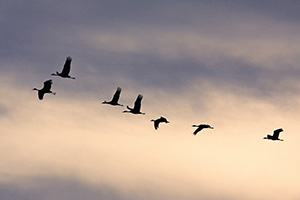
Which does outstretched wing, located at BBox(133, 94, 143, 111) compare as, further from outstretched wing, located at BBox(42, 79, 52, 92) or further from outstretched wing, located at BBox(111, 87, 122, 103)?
outstretched wing, located at BBox(42, 79, 52, 92)

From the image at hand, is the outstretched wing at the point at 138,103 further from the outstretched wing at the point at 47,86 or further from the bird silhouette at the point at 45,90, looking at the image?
the outstretched wing at the point at 47,86

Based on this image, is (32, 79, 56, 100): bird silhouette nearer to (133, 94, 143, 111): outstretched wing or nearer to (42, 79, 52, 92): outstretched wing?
(42, 79, 52, 92): outstretched wing

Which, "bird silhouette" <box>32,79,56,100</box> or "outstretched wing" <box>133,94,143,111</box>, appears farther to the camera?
"bird silhouette" <box>32,79,56,100</box>

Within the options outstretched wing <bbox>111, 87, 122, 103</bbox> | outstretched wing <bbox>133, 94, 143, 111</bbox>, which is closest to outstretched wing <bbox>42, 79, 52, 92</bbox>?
outstretched wing <bbox>111, 87, 122, 103</bbox>

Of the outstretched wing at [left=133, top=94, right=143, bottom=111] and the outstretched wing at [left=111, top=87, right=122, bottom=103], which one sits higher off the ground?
the outstretched wing at [left=111, top=87, right=122, bottom=103]

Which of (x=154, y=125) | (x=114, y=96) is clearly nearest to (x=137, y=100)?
(x=114, y=96)

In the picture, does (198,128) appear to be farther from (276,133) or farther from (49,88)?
(49,88)

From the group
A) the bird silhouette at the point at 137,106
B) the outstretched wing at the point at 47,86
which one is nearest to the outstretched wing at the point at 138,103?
the bird silhouette at the point at 137,106

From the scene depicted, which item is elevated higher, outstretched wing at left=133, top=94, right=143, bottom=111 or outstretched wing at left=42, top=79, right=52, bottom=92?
outstretched wing at left=42, top=79, right=52, bottom=92

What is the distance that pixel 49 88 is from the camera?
153 m

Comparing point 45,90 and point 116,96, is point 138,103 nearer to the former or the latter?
point 116,96

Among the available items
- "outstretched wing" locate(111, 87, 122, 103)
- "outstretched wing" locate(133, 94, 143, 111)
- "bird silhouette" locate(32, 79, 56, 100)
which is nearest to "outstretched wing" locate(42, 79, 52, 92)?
"bird silhouette" locate(32, 79, 56, 100)

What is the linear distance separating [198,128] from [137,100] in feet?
60.1

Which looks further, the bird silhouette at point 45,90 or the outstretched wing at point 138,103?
the bird silhouette at point 45,90
